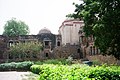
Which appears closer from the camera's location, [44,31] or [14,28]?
[44,31]

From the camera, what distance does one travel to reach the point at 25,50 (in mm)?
52250

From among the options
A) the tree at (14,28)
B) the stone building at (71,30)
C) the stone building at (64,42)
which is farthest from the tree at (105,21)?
the tree at (14,28)

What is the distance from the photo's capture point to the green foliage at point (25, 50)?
51844 mm

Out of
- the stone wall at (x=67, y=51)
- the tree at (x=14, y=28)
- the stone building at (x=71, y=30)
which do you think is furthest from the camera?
the tree at (x=14, y=28)

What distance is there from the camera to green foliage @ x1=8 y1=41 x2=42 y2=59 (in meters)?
51.8

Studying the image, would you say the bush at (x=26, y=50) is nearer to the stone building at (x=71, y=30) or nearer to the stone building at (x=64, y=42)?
the stone building at (x=64, y=42)

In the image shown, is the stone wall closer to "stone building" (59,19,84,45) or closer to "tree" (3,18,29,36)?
"stone building" (59,19,84,45)

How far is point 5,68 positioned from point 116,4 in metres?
22.9

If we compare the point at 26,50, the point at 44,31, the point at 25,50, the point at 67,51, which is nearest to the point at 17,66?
the point at 25,50

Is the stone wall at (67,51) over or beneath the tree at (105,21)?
beneath

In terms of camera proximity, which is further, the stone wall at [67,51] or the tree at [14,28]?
the tree at [14,28]

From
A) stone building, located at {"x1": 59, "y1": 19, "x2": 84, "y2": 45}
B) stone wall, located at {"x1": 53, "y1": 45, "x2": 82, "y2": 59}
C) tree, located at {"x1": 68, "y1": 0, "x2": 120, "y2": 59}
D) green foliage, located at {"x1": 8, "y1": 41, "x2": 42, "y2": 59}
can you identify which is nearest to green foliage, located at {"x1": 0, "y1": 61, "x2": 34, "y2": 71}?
green foliage, located at {"x1": 8, "y1": 41, "x2": 42, "y2": 59}

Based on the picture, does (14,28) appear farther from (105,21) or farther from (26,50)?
(105,21)

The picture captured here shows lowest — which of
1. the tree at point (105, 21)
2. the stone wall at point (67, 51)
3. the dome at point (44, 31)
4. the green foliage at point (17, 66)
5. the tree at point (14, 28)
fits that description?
the green foliage at point (17, 66)
